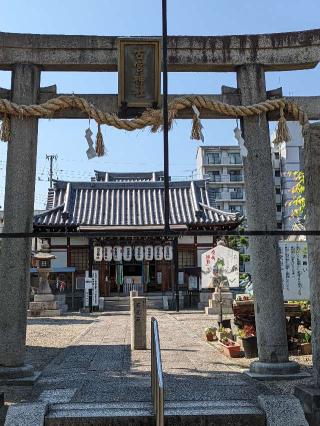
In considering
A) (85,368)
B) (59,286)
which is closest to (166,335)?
(85,368)

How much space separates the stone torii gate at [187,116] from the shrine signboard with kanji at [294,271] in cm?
125

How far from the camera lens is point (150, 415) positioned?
151 inches

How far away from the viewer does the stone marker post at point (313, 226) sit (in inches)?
157

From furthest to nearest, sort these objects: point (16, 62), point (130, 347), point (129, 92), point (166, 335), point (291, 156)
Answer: point (291, 156)
point (166, 335)
point (130, 347)
point (16, 62)
point (129, 92)

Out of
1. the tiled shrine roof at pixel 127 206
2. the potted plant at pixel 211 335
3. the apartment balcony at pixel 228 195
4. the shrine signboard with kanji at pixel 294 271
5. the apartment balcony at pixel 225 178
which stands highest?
the apartment balcony at pixel 225 178

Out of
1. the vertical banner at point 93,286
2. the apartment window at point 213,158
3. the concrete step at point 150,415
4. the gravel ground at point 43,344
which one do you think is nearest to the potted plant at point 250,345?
the gravel ground at point 43,344

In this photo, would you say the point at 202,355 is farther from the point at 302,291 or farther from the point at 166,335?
the point at 166,335

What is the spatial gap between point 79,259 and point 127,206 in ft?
15.5

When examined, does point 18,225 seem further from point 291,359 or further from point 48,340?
point 48,340

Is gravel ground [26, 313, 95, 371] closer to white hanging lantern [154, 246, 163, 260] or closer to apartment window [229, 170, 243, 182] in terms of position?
white hanging lantern [154, 246, 163, 260]

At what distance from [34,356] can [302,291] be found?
18.3 ft

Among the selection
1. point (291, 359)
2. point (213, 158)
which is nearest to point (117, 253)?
point (291, 359)

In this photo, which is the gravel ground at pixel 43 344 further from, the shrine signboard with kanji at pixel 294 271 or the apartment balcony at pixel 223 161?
the apartment balcony at pixel 223 161

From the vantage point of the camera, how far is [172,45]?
6.86 metres
